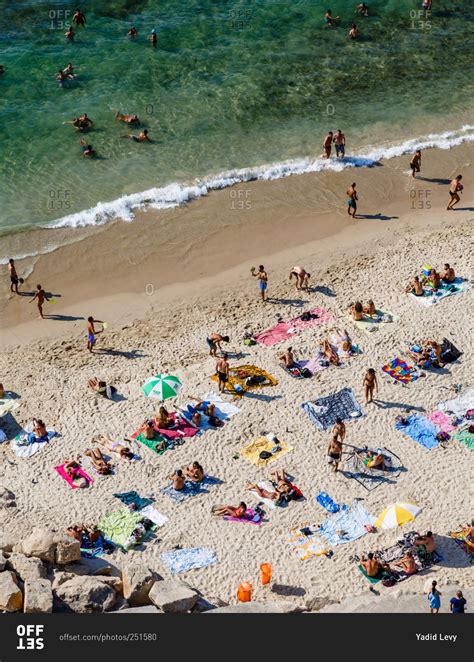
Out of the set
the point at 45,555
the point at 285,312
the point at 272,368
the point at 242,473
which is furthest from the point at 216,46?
the point at 45,555

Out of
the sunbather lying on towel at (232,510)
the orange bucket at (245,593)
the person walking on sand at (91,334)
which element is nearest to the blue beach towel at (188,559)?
the sunbather lying on towel at (232,510)

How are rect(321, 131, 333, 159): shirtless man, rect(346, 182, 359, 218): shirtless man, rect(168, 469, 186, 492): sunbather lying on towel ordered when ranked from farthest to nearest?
rect(321, 131, 333, 159): shirtless man < rect(346, 182, 359, 218): shirtless man < rect(168, 469, 186, 492): sunbather lying on towel

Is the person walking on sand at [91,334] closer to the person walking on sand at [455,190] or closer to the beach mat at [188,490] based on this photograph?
the beach mat at [188,490]

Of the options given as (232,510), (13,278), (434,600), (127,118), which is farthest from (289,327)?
(127,118)

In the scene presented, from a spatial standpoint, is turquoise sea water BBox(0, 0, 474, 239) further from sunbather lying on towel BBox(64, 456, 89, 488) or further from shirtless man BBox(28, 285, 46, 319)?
sunbather lying on towel BBox(64, 456, 89, 488)

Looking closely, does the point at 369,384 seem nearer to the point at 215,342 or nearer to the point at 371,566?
the point at 215,342

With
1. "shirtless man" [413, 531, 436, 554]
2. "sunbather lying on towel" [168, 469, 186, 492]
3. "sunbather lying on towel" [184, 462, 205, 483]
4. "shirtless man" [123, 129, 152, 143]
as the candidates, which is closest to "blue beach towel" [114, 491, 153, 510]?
"sunbather lying on towel" [168, 469, 186, 492]
